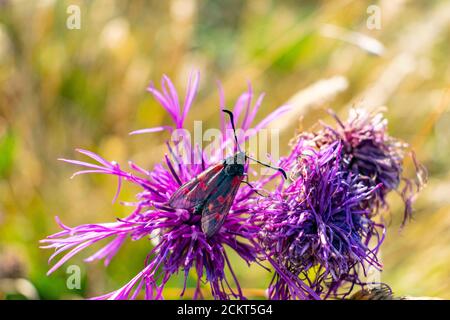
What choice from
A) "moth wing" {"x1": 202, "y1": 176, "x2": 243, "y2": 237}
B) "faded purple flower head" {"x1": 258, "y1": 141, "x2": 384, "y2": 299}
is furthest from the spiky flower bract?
"moth wing" {"x1": 202, "y1": 176, "x2": 243, "y2": 237}

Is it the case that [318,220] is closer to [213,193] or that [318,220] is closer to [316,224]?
[316,224]

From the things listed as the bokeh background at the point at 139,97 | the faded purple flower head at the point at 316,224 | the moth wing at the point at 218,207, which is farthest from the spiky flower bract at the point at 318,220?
the bokeh background at the point at 139,97

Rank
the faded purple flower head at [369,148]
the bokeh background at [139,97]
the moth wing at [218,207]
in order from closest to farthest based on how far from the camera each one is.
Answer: the moth wing at [218,207] < the faded purple flower head at [369,148] < the bokeh background at [139,97]

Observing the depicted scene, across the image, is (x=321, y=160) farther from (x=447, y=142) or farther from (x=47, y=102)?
(x=47, y=102)

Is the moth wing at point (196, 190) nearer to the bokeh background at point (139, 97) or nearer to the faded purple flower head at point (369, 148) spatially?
the faded purple flower head at point (369, 148)

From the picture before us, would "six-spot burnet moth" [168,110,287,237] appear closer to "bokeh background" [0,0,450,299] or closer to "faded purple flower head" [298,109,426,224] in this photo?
"faded purple flower head" [298,109,426,224]
